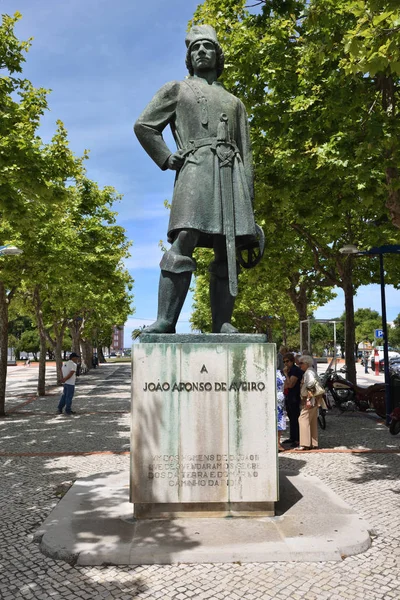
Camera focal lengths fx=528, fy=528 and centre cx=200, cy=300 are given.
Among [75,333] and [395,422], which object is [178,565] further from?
[75,333]

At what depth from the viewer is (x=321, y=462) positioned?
8.34 m

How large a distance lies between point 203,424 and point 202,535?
0.93 metres

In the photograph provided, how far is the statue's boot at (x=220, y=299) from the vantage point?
18.0 ft

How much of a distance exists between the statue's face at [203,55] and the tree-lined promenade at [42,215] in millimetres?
5901

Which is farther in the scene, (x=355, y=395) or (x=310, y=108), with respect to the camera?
(x=355, y=395)

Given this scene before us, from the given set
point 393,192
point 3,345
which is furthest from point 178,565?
point 3,345

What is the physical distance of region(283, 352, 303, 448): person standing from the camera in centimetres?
1038

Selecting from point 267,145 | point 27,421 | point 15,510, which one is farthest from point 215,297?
point 27,421

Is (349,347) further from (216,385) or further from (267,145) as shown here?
(216,385)

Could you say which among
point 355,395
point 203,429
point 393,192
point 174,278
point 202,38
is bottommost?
point 355,395

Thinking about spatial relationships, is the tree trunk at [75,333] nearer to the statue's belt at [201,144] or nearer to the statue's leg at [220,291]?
the statue's leg at [220,291]

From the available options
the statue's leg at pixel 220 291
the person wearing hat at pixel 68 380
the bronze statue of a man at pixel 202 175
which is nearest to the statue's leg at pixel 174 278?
the bronze statue of a man at pixel 202 175

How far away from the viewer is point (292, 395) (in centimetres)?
1059

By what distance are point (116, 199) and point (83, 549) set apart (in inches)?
832
